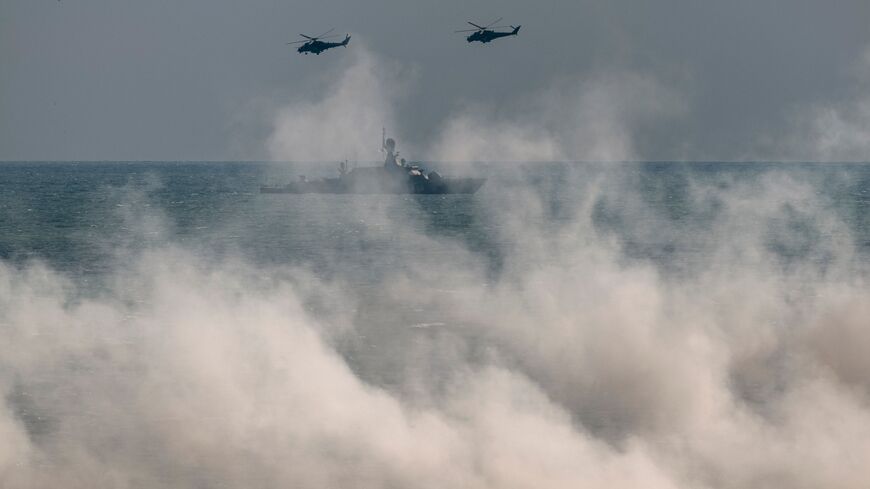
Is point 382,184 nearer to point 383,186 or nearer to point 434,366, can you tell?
point 383,186

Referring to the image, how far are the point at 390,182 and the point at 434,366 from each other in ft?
435

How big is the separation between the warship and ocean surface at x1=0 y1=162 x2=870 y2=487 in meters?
80.0

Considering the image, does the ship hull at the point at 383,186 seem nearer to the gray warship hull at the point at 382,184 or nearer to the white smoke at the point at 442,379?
the gray warship hull at the point at 382,184

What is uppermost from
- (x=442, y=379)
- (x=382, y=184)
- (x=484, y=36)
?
(x=382, y=184)

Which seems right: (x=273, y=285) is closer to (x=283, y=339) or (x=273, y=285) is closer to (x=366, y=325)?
(x=366, y=325)

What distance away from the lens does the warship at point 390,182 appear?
606ft

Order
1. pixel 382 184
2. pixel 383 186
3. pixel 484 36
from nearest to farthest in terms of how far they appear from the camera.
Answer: pixel 484 36 → pixel 382 184 → pixel 383 186

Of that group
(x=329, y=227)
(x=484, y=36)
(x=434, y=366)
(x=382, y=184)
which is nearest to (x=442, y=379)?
(x=434, y=366)

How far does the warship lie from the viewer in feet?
606

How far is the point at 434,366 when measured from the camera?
178 ft

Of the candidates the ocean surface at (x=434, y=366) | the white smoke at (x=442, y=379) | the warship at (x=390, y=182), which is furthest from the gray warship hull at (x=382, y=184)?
the white smoke at (x=442, y=379)

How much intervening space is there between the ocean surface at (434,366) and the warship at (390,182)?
79979 millimetres

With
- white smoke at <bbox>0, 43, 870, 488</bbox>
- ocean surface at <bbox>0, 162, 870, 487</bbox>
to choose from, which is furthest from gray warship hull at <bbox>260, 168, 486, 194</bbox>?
white smoke at <bbox>0, 43, 870, 488</bbox>

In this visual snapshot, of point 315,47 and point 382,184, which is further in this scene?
point 382,184
